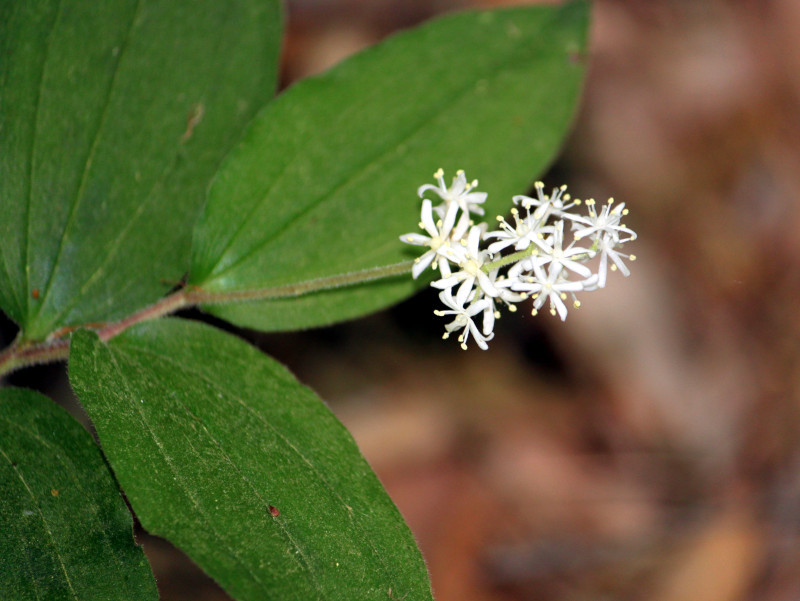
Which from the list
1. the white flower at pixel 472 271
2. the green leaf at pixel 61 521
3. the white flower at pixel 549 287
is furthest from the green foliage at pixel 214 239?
the white flower at pixel 549 287

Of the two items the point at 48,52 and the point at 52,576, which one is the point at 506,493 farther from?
the point at 48,52

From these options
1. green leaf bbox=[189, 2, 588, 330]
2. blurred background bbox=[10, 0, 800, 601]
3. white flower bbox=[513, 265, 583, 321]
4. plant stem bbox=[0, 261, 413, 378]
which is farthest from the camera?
blurred background bbox=[10, 0, 800, 601]

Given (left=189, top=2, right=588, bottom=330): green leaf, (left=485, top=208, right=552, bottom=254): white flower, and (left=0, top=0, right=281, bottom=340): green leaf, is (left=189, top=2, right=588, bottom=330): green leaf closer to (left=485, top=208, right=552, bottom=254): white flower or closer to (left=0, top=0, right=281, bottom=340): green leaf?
(left=0, top=0, right=281, bottom=340): green leaf

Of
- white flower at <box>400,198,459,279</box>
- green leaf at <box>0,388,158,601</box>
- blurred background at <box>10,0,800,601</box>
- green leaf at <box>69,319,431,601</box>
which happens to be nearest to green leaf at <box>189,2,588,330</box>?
green leaf at <box>69,319,431,601</box>

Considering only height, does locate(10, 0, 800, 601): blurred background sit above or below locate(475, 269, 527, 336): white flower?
above

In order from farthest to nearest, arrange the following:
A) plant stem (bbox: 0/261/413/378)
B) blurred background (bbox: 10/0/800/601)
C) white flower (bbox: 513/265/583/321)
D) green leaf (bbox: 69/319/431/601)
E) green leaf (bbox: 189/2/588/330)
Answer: blurred background (bbox: 10/0/800/601) → green leaf (bbox: 189/2/588/330) → plant stem (bbox: 0/261/413/378) → white flower (bbox: 513/265/583/321) → green leaf (bbox: 69/319/431/601)

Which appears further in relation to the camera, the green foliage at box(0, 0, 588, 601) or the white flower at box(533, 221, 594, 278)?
the white flower at box(533, 221, 594, 278)

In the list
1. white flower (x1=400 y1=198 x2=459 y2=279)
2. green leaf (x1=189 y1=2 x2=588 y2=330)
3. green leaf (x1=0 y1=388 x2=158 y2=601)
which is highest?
green leaf (x1=189 y1=2 x2=588 y2=330)
